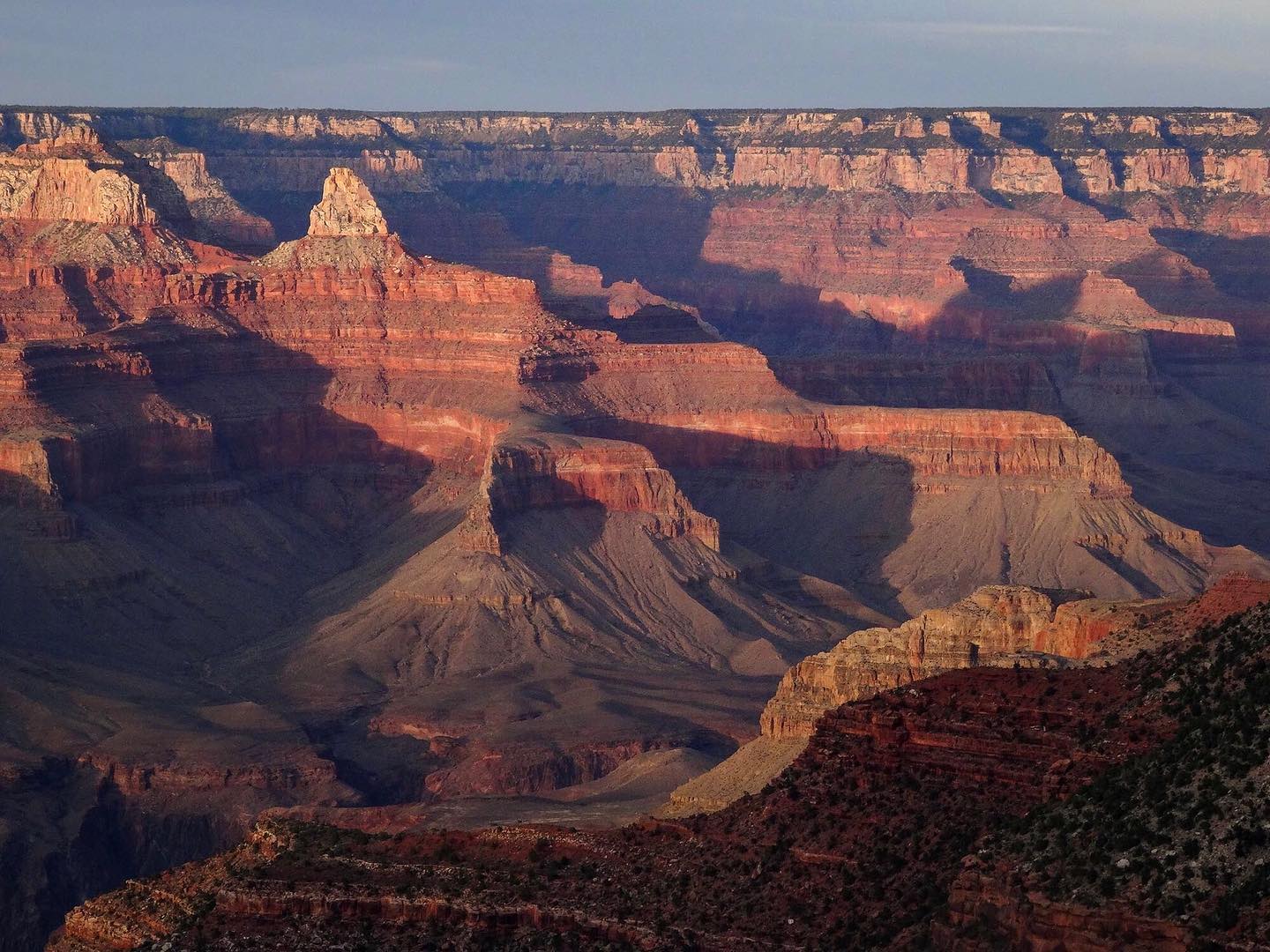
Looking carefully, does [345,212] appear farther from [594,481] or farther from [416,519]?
[594,481]

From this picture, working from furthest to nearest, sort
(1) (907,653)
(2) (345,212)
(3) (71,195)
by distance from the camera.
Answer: (3) (71,195) → (2) (345,212) → (1) (907,653)

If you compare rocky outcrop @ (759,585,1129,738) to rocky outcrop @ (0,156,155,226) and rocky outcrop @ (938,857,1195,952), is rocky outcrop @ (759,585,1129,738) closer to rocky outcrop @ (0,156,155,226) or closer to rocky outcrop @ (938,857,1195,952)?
rocky outcrop @ (938,857,1195,952)

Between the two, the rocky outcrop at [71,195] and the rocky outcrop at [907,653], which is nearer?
the rocky outcrop at [907,653]

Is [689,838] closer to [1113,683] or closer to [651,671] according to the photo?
[1113,683]

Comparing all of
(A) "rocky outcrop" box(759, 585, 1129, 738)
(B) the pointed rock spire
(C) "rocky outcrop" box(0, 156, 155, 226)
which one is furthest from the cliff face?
(C) "rocky outcrop" box(0, 156, 155, 226)

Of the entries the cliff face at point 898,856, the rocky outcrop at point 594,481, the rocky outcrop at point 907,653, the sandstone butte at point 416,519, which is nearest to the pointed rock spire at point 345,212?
the sandstone butte at point 416,519

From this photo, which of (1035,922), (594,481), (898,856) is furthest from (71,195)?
(1035,922)

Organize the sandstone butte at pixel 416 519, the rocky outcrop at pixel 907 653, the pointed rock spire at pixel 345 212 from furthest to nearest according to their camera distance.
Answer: the pointed rock spire at pixel 345 212, the sandstone butte at pixel 416 519, the rocky outcrop at pixel 907 653

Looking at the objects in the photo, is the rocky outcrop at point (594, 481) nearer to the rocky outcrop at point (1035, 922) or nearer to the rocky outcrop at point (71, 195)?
the rocky outcrop at point (71, 195)

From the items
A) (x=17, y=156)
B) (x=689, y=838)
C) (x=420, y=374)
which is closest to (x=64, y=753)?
(x=420, y=374)
